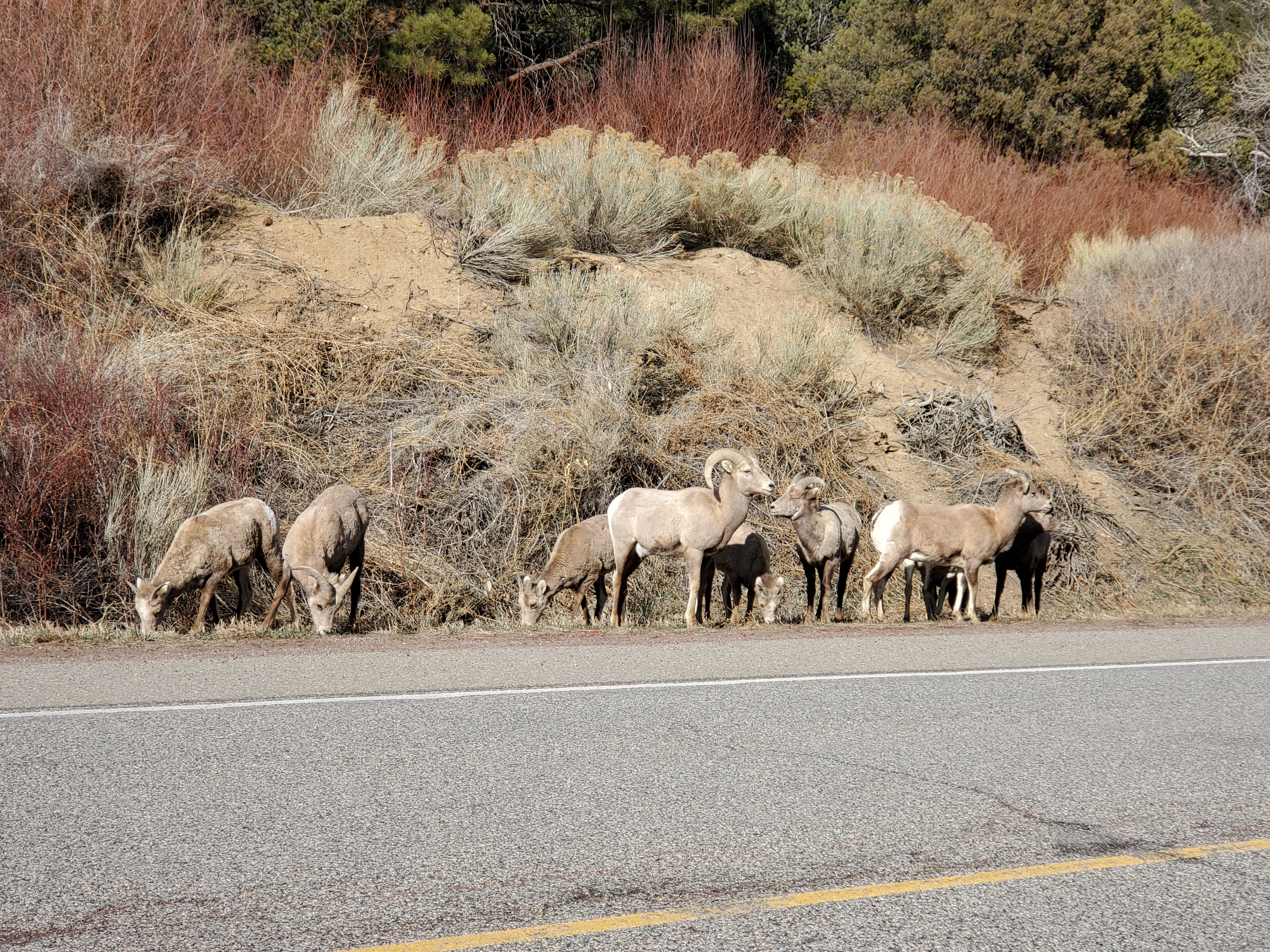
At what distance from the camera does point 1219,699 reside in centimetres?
795

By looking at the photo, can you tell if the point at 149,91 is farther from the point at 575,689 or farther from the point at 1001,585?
the point at 575,689

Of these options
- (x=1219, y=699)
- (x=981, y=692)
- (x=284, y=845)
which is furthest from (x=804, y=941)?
(x=1219, y=699)

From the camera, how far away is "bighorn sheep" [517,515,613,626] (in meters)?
12.5

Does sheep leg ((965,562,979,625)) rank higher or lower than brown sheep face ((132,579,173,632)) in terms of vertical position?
higher

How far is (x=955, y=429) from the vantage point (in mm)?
18406

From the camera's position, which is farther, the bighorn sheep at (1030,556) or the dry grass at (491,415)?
the dry grass at (491,415)

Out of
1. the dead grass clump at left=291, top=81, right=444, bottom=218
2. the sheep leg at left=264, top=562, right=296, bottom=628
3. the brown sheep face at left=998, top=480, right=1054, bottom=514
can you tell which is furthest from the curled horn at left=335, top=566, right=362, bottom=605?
the dead grass clump at left=291, top=81, right=444, bottom=218

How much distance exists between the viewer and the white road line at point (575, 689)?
274 inches

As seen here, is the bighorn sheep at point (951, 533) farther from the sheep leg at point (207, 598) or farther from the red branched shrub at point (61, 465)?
the red branched shrub at point (61, 465)

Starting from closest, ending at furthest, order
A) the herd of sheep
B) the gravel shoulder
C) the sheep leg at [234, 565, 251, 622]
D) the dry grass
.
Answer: the gravel shoulder, the herd of sheep, the sheep leg at [234, 565, 251, 622], the dry grass

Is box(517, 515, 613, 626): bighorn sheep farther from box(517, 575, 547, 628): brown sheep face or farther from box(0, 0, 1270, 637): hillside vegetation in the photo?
box(0, 0, 1270, 637): hillside vegetation

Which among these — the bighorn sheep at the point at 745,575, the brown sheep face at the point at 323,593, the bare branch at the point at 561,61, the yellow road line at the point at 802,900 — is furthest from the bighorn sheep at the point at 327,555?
the bare branch at the point at 561,61

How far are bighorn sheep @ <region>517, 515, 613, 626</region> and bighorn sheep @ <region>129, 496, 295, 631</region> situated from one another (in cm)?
245

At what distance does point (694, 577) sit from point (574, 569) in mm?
1578
